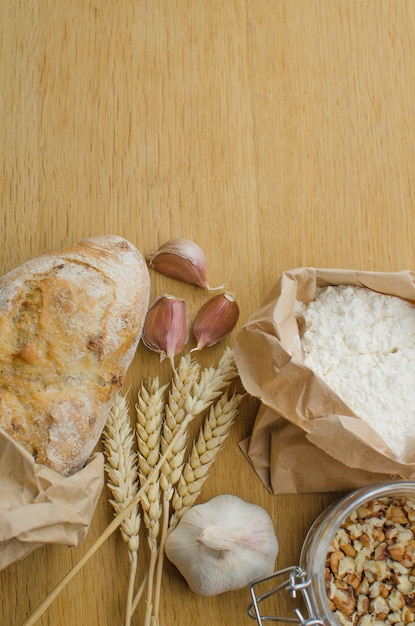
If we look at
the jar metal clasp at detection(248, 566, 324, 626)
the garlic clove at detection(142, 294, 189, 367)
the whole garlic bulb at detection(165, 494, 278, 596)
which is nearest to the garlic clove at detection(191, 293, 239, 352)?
the garlic clove at detection(142, 294, 189, 367)

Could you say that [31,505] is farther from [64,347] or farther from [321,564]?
[321,564]

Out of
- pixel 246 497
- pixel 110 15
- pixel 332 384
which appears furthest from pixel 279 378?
pixel 110 15

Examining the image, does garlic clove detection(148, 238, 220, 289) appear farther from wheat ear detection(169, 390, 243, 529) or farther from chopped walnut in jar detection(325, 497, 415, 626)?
chopped walnut in jar detection(325, 497, 415, 626)

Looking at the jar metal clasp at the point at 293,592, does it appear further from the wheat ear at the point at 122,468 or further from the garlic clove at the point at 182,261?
the garlic clove at the point at 182,261

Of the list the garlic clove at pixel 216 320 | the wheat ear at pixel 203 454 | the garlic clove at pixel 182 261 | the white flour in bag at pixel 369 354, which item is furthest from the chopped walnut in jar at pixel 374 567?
the garlic clove at pixel 182 261

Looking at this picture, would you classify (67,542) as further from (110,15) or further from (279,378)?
(110,15)
